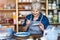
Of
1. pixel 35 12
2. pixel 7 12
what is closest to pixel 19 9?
pixel 7 12

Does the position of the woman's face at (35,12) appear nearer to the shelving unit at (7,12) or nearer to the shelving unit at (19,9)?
the shelving unit at (19,9)

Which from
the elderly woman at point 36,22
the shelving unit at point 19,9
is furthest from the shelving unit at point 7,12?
the elderly woman at point 36,22

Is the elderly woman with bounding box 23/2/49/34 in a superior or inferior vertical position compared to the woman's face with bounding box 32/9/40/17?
inferior

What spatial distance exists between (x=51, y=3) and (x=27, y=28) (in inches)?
57.7

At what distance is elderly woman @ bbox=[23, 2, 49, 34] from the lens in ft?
7.95

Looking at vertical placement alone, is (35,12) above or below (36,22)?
above

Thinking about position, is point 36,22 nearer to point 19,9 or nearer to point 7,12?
point 19,9

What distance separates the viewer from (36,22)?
8.11ft

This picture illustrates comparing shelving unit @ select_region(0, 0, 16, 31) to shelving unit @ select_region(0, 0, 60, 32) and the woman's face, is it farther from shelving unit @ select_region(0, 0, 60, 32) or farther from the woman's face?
the woman's face

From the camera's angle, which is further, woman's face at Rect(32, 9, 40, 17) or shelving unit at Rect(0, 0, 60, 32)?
shelving unit at Rect(0, 0, 60, 32)

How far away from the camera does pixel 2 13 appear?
3914 mm

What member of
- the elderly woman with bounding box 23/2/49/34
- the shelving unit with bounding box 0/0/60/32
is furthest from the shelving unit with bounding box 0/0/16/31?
the elderly woman with bounding box 23/2/49/34

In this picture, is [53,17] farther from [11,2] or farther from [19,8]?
[11,2]

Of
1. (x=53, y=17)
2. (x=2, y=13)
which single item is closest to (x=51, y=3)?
(x=53, y=17)
